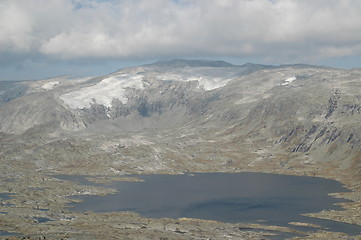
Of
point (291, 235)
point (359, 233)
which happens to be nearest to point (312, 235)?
point (291, 235)

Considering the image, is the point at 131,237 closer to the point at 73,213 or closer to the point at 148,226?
the point at 148,226

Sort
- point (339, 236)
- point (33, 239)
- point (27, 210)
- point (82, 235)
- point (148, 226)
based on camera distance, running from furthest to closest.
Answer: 1. point (27, 210)
2. point (148, 226)
3. point (339, 236)
4. point (82, 235)
5. point (33, 239)

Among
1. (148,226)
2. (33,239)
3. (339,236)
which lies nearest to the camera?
(33,239)

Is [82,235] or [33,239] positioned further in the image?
[82,235]

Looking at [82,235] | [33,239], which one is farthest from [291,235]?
[33,239]

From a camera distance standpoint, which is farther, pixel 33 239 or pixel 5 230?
pixel 5 230

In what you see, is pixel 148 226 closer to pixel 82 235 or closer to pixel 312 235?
pixel 82 235

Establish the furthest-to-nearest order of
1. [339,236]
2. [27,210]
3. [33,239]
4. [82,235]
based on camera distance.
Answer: [27,210] → [339,236] → [82,235] → [33,239]

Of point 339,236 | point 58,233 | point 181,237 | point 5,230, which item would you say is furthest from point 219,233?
point 5,230

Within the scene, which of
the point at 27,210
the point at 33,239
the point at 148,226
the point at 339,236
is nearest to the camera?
the point at 33,239
